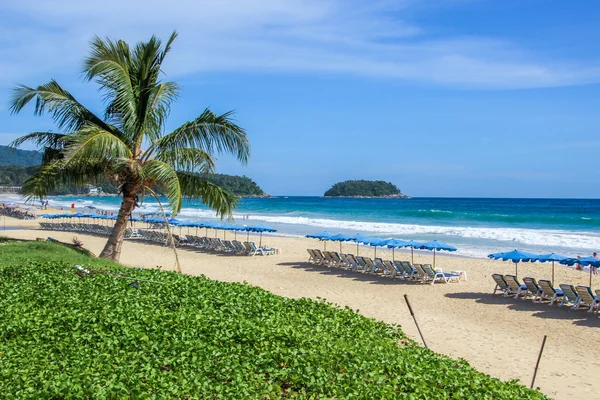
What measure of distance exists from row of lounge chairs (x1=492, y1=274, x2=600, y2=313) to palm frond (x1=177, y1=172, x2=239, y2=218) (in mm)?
6888

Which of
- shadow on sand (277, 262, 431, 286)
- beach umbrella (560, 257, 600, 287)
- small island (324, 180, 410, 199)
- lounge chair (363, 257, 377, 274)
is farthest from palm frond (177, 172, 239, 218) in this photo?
small island (324, 180, 410, 199)

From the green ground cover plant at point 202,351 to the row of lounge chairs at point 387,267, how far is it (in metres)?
8.69

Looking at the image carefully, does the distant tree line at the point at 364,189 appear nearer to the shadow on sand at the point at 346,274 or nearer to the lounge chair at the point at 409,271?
the shadow on sand at the point at 346,274

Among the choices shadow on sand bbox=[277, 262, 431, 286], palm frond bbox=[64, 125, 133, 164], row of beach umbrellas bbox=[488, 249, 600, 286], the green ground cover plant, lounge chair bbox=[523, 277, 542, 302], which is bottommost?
shadow on sand bbox=[277, 262, 431, 286]

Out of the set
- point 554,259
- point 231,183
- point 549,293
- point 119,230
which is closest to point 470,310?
point 549,293

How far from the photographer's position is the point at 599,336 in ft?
35.1

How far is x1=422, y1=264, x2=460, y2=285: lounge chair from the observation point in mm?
16109

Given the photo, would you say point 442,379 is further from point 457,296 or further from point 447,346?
point 457,296

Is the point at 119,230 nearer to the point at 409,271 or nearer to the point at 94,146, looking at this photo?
the point at 94,146

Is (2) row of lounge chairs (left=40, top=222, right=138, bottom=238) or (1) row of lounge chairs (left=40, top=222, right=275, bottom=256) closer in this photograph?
(1) row of lounge chairs (left=40, top=222, right=275, bottom=256)

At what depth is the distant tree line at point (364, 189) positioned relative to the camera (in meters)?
164

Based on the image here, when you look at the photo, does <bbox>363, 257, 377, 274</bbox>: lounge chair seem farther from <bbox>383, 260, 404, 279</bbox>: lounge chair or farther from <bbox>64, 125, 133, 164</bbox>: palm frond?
<bbox>64, 125, 133, 164</bbox>: palm frond

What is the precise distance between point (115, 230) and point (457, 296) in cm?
840

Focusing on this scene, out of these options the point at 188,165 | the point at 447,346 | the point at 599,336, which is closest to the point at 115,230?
the point at 188,165
